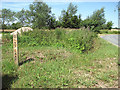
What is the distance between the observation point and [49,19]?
1212 inches

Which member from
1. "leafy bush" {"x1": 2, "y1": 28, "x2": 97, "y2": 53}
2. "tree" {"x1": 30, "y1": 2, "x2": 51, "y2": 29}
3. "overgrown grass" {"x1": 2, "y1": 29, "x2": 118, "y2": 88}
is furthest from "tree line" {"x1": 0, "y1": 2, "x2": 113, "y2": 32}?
"overgrown grass" {"x1": 2, "y1": 29, "x2": 118, "y2": 88}

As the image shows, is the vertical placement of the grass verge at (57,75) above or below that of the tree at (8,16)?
below

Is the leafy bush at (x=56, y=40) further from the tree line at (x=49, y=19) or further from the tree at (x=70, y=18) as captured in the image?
the tree at (x=70, y=18)

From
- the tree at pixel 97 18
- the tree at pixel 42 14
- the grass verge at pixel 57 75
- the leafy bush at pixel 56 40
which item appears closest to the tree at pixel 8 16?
the tree at pixel 42 14

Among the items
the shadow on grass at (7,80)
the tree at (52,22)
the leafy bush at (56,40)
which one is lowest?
the shadow on grass at (7,80)

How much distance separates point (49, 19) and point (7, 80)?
91.5 ft

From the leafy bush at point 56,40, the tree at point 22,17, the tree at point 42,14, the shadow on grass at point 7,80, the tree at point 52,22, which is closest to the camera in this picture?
the shadow on grass at point 7,80

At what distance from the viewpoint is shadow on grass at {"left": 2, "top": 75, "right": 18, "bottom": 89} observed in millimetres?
3694

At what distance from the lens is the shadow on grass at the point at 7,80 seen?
3.69m

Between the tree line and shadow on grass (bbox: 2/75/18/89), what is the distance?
72.8ft

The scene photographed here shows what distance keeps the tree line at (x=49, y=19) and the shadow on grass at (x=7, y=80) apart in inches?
873

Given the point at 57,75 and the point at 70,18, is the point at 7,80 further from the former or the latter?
the point at 70,18

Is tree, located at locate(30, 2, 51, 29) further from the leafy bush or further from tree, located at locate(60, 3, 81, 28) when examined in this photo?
the leafy bush

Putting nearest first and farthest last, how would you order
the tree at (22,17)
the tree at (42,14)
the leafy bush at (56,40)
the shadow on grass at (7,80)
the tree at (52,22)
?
the shadow on grass at (7,80) < the leafy bush at (56,40) < the tree at (42,14) < the tree at (52,22) < the tree at (22,17)
